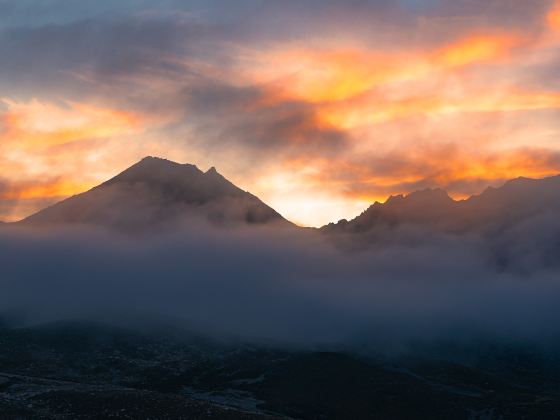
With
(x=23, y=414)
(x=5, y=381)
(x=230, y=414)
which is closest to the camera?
(x=23, y=414)

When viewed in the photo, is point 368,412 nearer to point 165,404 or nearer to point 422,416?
point 422,416

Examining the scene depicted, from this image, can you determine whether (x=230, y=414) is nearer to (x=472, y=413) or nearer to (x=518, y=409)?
(x=472, y=413)

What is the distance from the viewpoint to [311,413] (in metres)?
191

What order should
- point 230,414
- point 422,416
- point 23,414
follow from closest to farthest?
point 23,414 < point 230,414 < point 422,416

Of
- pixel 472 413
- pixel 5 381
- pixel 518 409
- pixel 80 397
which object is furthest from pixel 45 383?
pixel 518 409

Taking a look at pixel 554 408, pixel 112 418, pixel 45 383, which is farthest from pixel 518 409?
pixel 45 383

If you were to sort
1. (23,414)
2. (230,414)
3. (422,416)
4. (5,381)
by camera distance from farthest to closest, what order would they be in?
(422,416) < (5,381) < (230,414) < (23,414)

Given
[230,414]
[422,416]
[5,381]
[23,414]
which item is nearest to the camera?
[23,414]

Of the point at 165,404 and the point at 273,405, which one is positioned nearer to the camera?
the point at 165,404

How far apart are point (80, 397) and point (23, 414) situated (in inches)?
784

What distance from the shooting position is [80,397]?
151000 millimetres

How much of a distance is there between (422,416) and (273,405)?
4510cm

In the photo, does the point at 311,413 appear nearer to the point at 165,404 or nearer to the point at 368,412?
the point at 368,412

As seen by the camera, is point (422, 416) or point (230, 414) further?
point (422, 416)
